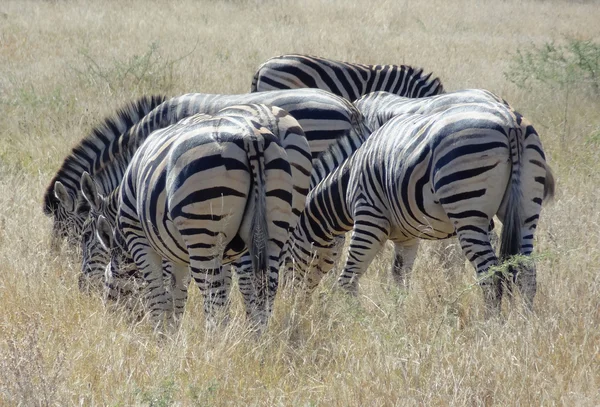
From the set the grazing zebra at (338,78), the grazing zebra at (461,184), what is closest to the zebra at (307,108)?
the grazing zebra at (461,184)

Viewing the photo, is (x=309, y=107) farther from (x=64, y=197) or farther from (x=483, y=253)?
(x=483, y=253)

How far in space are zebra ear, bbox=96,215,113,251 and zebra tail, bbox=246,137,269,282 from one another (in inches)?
67.1

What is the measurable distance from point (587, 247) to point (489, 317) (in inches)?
65.9

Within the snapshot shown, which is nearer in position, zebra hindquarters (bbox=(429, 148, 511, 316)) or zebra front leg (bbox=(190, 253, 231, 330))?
zebra front leg (bbox=(190, 253, 231, 330))

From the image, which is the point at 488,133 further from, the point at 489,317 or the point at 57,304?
the point at 57,304

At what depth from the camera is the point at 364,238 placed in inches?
234

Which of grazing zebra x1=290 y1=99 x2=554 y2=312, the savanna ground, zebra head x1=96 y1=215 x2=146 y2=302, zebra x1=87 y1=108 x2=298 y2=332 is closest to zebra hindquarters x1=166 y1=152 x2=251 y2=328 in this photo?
zebra x1=87 y1=108 x2=298 y2=332

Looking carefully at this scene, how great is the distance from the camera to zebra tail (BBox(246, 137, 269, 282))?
4.63 m

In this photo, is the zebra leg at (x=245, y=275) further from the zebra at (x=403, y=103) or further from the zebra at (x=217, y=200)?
the zebra at (x=403, y=103)

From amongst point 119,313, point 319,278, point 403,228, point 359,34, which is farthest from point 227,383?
point 359,34

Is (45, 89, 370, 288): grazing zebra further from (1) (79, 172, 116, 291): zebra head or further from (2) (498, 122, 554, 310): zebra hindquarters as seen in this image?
(2) (498, 122, 554, 310): zebra hindquarters

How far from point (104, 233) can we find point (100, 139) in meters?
1.38

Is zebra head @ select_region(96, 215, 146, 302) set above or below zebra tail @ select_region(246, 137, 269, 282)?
below

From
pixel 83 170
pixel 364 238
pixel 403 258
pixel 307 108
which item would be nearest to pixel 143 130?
pixel 83 170
